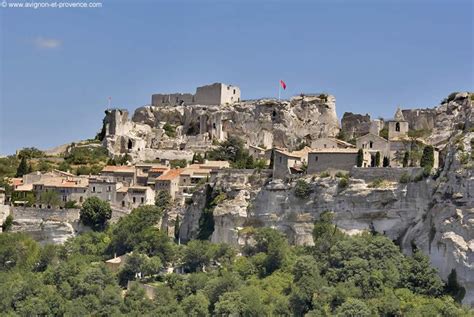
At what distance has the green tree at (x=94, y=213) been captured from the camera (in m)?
70.1

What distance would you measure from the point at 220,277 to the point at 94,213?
1253 centimetres

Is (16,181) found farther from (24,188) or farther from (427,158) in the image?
(427,158)

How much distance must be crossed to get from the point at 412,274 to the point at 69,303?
18.9m

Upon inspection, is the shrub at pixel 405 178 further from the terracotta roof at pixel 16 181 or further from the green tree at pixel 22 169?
the green tree at pixel 22 169

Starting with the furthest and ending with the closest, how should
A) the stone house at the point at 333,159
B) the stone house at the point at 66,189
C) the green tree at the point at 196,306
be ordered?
the stone house at the point at 66,189, the stone house at the point at 333,159, the green tree at the point at 196,306

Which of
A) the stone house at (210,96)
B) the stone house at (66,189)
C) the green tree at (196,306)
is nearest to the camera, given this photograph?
the green tree at (196,306)

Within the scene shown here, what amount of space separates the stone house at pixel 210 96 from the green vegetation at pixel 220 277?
21.9m

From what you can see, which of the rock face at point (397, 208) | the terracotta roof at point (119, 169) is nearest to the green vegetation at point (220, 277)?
the rock face at point (397, 208)

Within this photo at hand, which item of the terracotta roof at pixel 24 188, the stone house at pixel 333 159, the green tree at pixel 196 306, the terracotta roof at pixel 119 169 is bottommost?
the green tree at pixel 196 306

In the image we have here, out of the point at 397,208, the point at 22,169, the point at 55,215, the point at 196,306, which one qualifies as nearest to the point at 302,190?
the point at 397,208

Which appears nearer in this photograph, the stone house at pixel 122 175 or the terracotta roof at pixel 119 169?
the stone house at pixel 122 175

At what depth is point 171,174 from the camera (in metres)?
73.9

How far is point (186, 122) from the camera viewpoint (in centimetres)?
8881

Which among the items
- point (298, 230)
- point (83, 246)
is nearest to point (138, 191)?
point (83, 246)
